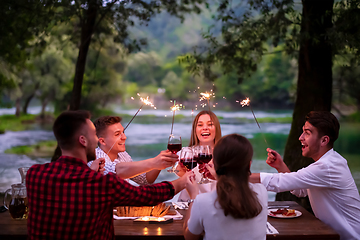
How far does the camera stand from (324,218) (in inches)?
103

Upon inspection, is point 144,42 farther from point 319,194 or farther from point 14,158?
point 14,158

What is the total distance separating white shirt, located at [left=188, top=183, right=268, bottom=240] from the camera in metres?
1.79

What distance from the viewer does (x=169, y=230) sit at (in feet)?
7.50

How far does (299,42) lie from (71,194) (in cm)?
426

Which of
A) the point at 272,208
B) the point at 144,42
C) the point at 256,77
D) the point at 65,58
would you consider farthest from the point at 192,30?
the point at 272,208

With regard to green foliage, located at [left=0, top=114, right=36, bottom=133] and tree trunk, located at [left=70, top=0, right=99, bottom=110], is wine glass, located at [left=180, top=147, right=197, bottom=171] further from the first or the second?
green foliage, located at [left=0, top=114, right=36, bottom=133]

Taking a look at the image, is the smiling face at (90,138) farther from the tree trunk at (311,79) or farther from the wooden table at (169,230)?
the tree trunk at (311,79)

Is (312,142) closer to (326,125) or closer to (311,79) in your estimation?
(326,125)

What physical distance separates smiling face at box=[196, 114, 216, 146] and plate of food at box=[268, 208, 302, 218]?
46.7 inches

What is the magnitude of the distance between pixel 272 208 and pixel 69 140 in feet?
5.55

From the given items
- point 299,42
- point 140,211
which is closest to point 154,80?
point 299,42

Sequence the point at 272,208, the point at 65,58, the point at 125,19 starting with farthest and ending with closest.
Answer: the point at 65,58 < the point at 125,19 < the point at 272,208

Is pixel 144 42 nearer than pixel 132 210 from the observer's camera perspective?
No

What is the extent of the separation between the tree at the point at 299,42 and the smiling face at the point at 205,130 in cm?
214
